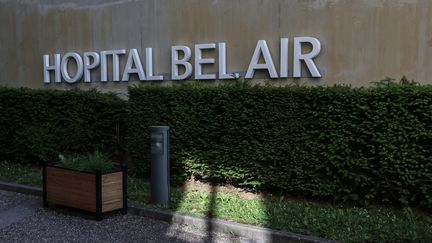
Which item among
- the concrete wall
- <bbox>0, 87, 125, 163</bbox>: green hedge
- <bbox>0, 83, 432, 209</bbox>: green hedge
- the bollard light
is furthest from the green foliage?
the concrete wall

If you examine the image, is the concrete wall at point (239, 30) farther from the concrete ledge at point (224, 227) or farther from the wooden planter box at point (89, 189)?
the wooden planter box at point (89, 189)

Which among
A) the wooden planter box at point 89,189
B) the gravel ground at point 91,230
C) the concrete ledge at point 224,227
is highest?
the wooden planter box at point 89,189

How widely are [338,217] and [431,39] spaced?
2.93 meters

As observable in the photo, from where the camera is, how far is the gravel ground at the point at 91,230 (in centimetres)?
520

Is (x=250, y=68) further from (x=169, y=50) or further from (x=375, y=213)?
(x=375, y=213)

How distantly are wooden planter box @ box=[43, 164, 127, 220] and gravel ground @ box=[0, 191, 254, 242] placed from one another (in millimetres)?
161

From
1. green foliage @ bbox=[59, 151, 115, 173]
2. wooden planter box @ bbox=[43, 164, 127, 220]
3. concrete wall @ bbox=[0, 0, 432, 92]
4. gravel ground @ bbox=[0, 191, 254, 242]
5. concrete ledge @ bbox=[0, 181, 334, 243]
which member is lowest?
gravel ground @ bbox=[0, 191, 254, 242]

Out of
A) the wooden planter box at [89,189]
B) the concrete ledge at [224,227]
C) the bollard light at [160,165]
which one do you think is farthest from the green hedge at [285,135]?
the wooden planter box at [89,189]

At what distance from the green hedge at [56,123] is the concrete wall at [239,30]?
101cm

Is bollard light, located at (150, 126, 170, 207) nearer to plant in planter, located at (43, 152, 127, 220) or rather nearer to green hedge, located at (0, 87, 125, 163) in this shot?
plant in planter, located at (43, 152, 127, 220)

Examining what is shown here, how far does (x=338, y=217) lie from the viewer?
18.0 ft

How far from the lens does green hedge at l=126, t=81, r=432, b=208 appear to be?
5.57 meters

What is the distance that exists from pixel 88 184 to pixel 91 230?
0.60m

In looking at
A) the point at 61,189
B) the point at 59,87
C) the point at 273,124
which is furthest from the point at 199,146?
the point at 59,87
